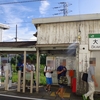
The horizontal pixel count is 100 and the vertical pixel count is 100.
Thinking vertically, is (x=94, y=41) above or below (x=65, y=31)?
below

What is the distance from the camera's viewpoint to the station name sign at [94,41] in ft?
25.8

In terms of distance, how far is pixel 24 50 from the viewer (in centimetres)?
891

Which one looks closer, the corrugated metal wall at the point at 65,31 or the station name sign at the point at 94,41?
the station name sign at the point at 94,41

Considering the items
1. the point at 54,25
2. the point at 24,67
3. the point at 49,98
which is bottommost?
the point at 49,98

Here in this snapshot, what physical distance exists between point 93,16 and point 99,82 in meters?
3.19

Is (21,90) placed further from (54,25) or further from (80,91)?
(54,25)

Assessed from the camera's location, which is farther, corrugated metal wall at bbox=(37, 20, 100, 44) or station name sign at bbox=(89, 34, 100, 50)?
corrugated metal wall at bbox=(37, 20, 100, 44)

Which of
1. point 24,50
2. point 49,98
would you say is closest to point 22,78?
point 24,50

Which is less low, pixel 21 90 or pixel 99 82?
pixel 99 82

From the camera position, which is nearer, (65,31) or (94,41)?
(94,41)

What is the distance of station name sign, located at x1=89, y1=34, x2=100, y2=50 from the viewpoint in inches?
310

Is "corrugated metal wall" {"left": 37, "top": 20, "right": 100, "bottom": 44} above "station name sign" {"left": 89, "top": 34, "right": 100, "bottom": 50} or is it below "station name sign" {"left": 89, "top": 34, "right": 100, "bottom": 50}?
above

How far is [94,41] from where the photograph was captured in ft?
26.0

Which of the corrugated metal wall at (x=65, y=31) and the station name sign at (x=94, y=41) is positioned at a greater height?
the corrugated metal wall at (x=65, y=31)
